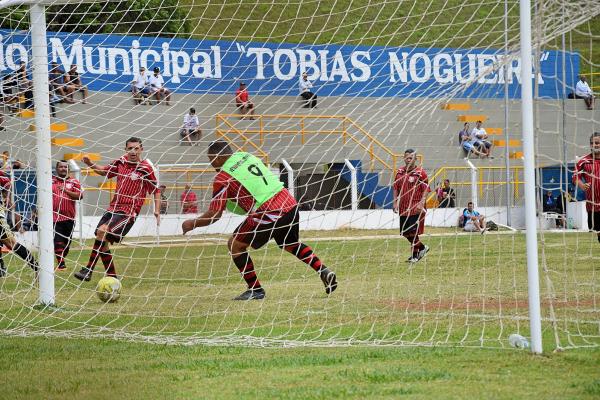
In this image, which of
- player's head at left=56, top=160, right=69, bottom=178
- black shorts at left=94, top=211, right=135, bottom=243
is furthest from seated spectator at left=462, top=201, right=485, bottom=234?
black shorts at left=94, top=211, right=135, bottom=243

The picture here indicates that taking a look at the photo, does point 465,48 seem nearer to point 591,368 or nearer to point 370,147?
point 591,368

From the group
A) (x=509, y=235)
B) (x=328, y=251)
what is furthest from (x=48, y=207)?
(x=509, y=235)

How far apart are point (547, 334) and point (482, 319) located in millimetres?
987

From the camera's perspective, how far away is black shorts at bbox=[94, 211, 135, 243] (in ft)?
39.5

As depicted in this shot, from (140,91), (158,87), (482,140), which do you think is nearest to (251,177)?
(140,91)

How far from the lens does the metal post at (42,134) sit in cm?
968

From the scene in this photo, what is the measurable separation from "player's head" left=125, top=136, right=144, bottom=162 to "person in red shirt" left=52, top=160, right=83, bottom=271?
6.11 ft

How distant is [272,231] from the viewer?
10109 mm

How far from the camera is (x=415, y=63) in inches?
527

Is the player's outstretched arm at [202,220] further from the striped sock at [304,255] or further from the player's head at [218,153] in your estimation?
the striped sock at [304,255]

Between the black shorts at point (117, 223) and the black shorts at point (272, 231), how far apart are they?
7.51 feet

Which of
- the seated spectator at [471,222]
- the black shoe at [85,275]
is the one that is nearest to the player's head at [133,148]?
the black shoe at [85,275]

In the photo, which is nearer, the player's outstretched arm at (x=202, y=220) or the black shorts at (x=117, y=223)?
the player's outstretched arm at (x=202, y=220)

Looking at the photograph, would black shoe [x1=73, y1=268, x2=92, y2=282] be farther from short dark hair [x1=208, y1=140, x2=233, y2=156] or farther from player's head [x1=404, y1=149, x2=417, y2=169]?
player's head [x1=404, y1=149, x2=417, y2=169]
